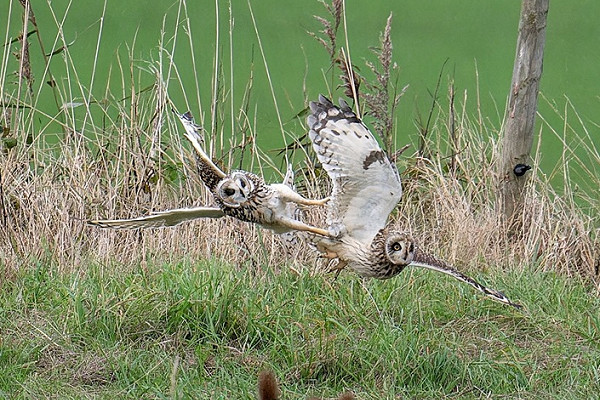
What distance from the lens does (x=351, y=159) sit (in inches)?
97.6

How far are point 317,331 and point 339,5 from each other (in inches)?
59.1

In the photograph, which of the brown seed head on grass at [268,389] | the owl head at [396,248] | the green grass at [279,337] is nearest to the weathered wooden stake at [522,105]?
the green grass at [279,337]

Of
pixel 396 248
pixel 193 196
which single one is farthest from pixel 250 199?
pixel 193 196

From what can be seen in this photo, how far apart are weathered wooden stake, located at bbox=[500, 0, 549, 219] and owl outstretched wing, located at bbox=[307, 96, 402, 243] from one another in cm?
206

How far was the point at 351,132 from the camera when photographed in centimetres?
247

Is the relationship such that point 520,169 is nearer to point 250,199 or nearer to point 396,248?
point 396,248

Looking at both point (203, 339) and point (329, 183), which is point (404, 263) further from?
point (329, 183)

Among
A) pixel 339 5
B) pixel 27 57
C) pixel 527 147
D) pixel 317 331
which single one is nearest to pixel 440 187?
pixel 527 147

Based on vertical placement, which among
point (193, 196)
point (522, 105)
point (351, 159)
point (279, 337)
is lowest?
point (279, 337)

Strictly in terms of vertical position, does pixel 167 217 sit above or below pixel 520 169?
below

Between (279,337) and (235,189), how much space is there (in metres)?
0.98

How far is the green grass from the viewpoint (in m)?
3.22

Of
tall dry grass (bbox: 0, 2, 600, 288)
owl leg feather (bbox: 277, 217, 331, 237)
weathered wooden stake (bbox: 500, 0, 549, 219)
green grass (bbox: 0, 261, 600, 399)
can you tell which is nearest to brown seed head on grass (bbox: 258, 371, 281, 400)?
owl leg feather (bbox: 277, 217, 331, 237)

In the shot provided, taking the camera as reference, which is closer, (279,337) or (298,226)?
(298,226)
